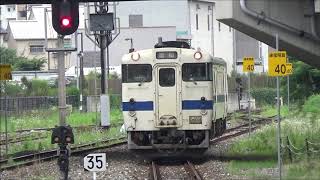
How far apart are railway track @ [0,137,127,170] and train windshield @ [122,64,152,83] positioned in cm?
322

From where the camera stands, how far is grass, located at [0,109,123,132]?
37022mm

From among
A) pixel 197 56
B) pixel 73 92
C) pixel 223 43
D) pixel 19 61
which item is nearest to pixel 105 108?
pixel 197 56

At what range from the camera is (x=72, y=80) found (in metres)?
66.1

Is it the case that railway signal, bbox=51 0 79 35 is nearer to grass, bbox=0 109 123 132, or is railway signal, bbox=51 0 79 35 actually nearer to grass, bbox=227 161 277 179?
grass, bbox=227 161 277 179

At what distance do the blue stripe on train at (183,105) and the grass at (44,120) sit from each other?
632 inches

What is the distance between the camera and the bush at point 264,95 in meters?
59.7

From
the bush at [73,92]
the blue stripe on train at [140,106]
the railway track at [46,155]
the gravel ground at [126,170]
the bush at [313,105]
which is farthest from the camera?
the bush at [73,92]

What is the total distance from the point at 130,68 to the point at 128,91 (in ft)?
2.22

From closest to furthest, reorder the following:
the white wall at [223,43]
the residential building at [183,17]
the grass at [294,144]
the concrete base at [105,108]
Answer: the grass at [294,144]
the concrete base at [105,108]
the residential building at [183,17]
the white wall at [223,43]

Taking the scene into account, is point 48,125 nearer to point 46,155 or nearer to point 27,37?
point 46,155

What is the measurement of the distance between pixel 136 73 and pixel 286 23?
15.7 ft

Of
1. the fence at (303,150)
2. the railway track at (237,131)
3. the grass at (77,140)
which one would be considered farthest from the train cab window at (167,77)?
the grass at (77,140)

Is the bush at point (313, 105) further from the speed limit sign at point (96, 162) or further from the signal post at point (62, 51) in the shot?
the signal post at point (62, 51)

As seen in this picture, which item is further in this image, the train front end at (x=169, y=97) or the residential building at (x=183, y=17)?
the residential building at (x=183, y=17)
